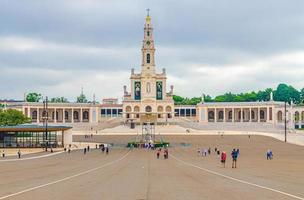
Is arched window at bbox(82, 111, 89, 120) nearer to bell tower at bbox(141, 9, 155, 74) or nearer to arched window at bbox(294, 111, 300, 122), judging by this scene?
bell tower at bbox(141, 9, 155, 74)

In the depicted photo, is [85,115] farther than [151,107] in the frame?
Yes

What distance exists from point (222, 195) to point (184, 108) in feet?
476

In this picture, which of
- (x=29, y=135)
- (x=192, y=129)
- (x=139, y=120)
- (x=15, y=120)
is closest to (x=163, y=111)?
(x=139, y=120)

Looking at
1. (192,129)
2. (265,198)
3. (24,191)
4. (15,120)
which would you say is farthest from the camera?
(192,129)

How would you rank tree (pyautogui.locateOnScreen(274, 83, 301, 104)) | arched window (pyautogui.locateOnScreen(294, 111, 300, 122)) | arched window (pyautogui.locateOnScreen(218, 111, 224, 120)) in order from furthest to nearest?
tree (pyautogui.locateOnScreen(274, 83, 301, 104)) → arched window (pyautogui.locateOnScreen(218, 111, 224, 120)) → arched window (pyautogui.locateOnScreen(294, 111, 300, 122))

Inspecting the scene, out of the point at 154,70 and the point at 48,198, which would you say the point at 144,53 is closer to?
the point at 154,70

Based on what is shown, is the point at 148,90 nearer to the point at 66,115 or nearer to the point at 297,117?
the point at 66,115

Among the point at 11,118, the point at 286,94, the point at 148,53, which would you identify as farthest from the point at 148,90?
the point at 286,94

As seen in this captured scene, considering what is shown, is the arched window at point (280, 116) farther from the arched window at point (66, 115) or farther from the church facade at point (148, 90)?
the arched window at point (66, 115)

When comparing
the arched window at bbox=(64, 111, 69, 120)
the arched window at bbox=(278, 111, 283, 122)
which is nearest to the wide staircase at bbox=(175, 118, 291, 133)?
the arched window at bbox=(278, 111, 283, 122)

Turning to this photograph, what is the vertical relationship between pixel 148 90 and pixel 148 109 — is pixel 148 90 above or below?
above

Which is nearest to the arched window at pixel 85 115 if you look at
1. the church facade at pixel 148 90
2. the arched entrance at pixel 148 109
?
the church facade at pixel 148 90

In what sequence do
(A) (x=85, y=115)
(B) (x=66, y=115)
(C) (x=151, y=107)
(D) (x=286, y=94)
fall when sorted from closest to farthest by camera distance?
(C) (x=151, y=107), (B) (x=66, y=115), (A) (x=85, y=115), (D) (x=286, y=94)

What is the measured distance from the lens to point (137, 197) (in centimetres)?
1775
